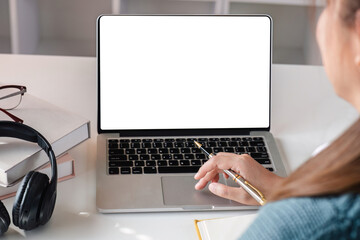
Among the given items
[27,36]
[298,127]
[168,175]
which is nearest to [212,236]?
[168,175]

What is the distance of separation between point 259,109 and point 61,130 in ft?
1.36

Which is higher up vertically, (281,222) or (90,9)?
(281,222)

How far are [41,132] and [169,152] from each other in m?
0.24

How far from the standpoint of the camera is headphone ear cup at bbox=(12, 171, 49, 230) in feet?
3.04

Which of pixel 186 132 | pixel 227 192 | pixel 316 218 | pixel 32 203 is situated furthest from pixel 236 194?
pixel 316 218

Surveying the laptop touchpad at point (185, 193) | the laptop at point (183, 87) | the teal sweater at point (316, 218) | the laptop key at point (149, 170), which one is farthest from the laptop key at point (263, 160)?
the teal sweater at point (316, 218)

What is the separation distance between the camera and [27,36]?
290cm

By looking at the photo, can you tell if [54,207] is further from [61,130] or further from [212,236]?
[212,236]

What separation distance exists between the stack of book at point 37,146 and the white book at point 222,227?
0.94 feet

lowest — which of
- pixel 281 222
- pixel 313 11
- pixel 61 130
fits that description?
pixel 61 130

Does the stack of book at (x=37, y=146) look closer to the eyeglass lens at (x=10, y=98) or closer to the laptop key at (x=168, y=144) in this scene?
the eyeglass lens at (x=10, y=98)

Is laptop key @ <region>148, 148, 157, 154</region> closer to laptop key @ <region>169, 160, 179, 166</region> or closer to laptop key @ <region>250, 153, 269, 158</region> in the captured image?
laptop key @ <region>169, 160, 179, 166</region>

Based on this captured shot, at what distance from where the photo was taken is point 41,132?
1.11m

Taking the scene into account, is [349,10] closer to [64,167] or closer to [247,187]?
[247,187]
